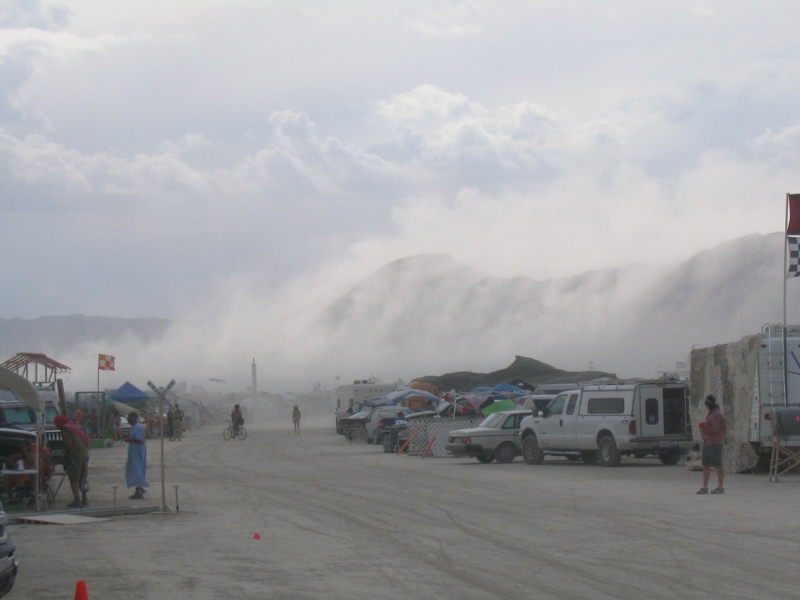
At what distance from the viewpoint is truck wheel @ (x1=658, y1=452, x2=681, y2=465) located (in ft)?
81.5

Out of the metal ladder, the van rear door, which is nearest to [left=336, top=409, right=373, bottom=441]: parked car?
the van rear door

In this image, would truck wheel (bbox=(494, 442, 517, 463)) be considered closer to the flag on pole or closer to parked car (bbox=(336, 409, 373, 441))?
the flag on pole

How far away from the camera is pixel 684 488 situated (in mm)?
18703

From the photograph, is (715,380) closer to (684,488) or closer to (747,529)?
(684,488)

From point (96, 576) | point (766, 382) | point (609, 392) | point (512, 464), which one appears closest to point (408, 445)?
point (512, 464)

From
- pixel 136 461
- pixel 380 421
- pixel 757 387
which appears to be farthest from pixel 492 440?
pixel 380 421

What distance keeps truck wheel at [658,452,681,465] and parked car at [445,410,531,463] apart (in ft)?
13.9

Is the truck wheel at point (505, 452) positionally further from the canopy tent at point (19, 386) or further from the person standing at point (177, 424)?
the person standing at point (177, 424)

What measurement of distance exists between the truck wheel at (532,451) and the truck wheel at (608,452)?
1916 mm

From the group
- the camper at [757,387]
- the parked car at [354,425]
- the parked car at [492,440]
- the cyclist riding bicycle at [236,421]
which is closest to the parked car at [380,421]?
the parked car at [354,425]

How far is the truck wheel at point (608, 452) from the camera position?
24.2 meters

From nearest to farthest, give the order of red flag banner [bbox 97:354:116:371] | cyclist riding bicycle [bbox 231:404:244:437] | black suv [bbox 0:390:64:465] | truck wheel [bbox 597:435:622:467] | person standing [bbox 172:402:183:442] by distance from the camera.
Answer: truck wheel [bbox 597:435:622:467] < black suv [bbox 0:390:64:465] < cyclist riding bicycle [bbox 231:404:244:437] < person standing [bbox 172:402:183:442] < red flag banner [bbox 97:354:116:371]

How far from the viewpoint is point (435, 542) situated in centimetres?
1204

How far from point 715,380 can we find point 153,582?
54.4 ft
